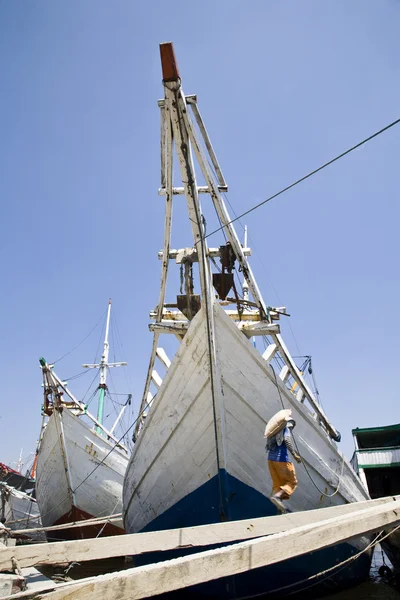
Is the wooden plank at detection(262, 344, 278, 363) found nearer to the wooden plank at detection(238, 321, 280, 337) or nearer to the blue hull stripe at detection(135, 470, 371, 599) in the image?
the wooden plank at detection(238, 321, 280, 337)

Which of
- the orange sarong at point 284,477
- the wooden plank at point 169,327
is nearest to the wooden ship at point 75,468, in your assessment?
the wooden plank at point 169,327

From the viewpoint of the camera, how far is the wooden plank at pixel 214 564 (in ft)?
6.90

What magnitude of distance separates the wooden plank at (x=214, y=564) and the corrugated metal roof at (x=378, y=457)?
11.8 meters

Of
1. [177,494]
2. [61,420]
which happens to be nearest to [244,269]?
[177,494]

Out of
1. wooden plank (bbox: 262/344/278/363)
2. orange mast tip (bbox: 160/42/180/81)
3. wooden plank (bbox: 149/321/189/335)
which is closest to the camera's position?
orange mast tip (bbox: 160/42/180/81)

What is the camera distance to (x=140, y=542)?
10.7 feet

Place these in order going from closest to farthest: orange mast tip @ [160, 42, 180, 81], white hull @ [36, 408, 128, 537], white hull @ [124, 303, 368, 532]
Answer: orange mast tip @ [160, 42, 180, 81] < white hull @ [124, 303, 368, 532] < white hull @ [36, 408, 128, 537]

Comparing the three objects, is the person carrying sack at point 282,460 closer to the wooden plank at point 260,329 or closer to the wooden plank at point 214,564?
the wooden plank at point 214,564

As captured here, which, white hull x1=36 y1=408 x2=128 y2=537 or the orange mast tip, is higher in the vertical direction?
the orange mast tip

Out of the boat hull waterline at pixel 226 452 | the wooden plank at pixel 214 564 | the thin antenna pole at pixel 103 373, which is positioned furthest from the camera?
the thin antenna pole at pixel 103 373

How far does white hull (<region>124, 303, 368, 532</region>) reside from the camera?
5.25 metres

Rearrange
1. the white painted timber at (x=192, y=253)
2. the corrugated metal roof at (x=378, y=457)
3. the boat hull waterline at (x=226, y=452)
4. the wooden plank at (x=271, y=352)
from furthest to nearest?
1. the corrugated metal roof at (x=378, y=457)
2. the wooden plank at (x=271, y=352)
3. the white painted timber at (x=192, y=253)
4. the boat hull waterline at (x=226, y=452)

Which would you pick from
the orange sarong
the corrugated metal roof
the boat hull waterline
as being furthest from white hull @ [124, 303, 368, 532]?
the corrugated metal roof

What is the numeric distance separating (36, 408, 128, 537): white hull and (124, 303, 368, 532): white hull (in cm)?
604
